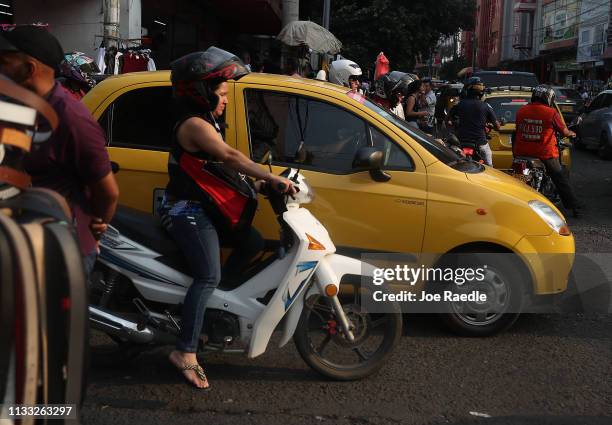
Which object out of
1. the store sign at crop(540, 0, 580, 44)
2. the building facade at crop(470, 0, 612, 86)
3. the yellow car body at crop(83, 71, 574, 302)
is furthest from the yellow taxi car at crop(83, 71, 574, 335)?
the store sign at crop(540, 0, 580, 44)

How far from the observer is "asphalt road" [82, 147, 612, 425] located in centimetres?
387

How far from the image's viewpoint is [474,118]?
403 inches

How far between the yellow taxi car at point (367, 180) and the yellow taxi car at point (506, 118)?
6.47 m

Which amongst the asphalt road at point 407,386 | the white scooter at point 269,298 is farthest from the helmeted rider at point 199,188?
the asphalt road at point 407,386

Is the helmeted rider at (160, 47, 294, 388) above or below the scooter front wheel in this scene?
above

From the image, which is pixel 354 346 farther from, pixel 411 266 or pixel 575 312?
pixel 575 312

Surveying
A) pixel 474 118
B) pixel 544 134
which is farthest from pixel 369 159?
pixel 474 118

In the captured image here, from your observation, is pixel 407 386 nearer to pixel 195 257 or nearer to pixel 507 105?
pixel 195 257

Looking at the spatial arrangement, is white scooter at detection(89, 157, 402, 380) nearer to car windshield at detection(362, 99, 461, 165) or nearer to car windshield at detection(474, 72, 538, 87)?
car windshield at detection(362, 99, 461, 165)

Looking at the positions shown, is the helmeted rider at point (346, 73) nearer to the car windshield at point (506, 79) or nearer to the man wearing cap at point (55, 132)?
the man wearing cap at point (55, 132)

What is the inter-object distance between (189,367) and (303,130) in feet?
6.12

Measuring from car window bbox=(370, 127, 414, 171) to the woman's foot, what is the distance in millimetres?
1828

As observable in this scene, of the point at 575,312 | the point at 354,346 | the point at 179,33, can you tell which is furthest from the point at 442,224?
the point at 179,33

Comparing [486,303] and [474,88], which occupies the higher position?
[474,88]
